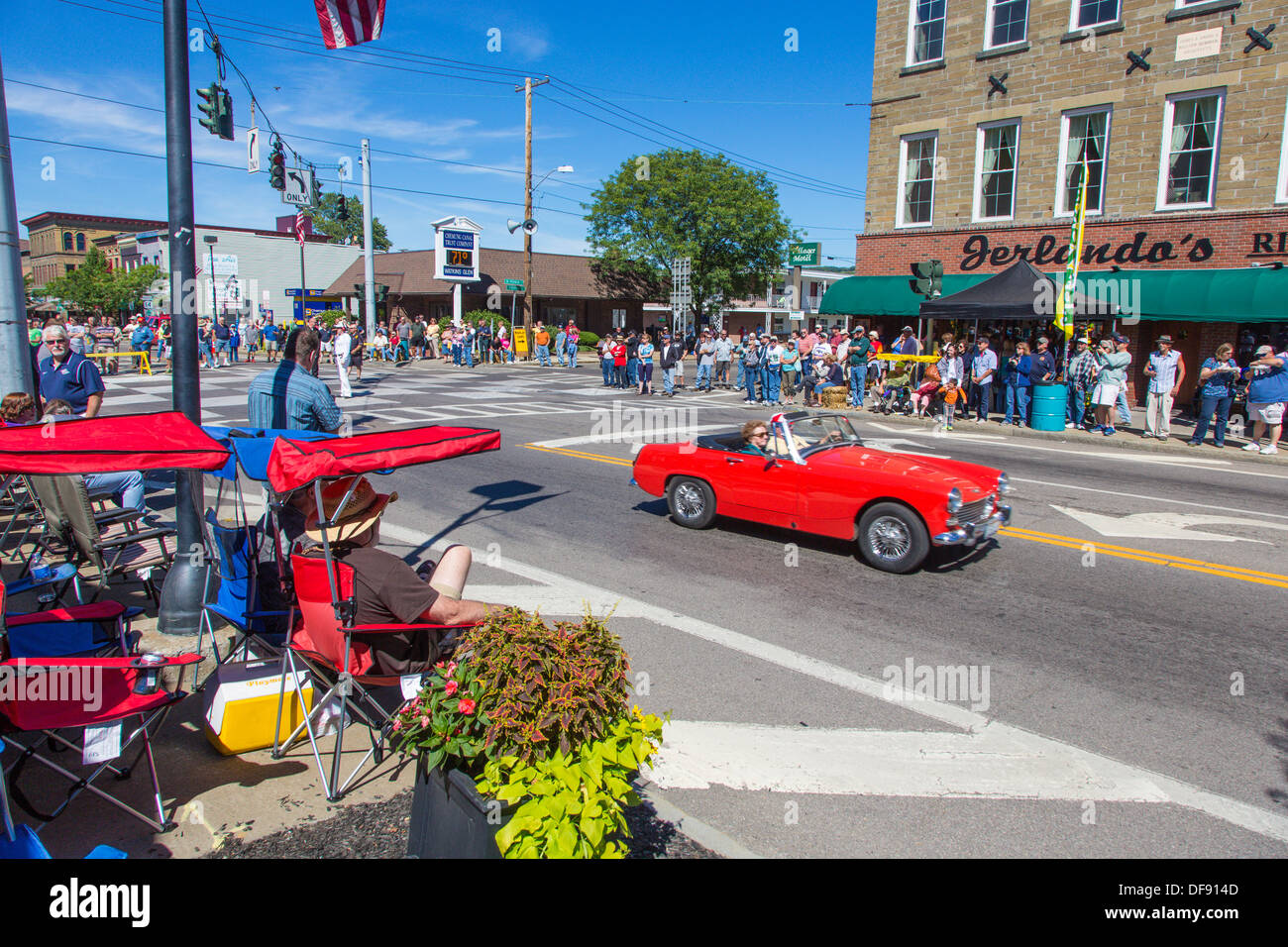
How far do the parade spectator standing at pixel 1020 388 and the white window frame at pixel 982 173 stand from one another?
20.6ft

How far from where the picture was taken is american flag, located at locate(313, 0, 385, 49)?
10.9 meters

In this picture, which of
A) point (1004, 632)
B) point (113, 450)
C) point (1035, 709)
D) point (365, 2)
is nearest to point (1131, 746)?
point (1035, 709)

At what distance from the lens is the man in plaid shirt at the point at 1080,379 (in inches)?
683

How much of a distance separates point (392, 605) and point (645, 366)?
67.6ft

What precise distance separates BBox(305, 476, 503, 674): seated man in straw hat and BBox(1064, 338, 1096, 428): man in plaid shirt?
16335mm

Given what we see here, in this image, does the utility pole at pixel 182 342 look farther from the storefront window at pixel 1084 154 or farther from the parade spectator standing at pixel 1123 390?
the storefront window at pixel 1084 154

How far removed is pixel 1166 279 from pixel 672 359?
12.5 meters

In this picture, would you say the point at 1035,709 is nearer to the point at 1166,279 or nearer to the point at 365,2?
the point at 365,2

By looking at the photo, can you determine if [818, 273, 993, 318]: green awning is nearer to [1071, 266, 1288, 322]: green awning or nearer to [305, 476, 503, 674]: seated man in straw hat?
[1071, 266, 1288, 322]: green awning

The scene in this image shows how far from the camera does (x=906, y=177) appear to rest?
2433 centimetres

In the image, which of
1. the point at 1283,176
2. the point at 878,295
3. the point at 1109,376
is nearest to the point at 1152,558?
the point at 1109,376

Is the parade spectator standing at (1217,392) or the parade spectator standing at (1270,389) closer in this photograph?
the parade spectator standing at (1270,389)

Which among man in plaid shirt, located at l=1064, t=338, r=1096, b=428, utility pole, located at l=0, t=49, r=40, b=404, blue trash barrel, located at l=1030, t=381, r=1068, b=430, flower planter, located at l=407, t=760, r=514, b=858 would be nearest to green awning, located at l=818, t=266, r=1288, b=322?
man in plaid shirt, located at l=1064, t=338, r=1096, b=428

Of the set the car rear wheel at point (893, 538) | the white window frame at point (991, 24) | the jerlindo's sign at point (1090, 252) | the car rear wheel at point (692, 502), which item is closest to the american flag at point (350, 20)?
the car rear wheel at point (692, 502)
